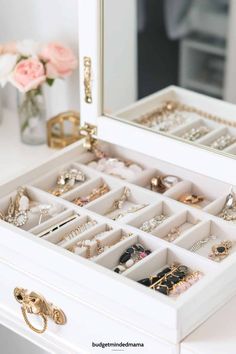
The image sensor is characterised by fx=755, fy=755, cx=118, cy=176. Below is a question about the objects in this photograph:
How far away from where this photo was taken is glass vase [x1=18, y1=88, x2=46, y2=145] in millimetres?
1605

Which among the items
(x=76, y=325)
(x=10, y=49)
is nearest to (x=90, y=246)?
(x=76, y=325)

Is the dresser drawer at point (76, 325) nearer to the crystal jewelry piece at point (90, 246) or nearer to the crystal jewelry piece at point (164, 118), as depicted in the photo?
the crystal jewelry piece at point (90, 246)

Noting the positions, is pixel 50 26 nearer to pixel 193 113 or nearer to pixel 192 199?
pixel 193 113

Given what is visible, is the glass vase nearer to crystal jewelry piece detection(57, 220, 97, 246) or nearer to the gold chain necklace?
the gold chain necklace

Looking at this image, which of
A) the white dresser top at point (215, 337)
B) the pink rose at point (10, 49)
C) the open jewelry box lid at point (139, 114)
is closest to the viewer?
the white dresser top at point (215, 337)

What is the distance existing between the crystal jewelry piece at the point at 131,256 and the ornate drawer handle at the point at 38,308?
0.38 ft

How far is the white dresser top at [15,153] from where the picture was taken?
5.08 ft

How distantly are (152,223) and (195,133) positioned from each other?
0.65 ft

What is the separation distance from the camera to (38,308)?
117cm

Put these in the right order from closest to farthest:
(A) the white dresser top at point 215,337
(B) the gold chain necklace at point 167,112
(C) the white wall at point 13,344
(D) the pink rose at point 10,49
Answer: (A) the white dresser top at point 215,337 → (B) the gold chain necklace at point 167,112 → (C) the white wall at point 13,344 → (D) the pink rose at point 10,49

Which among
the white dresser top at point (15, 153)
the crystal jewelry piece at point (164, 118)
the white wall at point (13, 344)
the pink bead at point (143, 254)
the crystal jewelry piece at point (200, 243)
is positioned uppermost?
the crystal jewelry piece at point (164, 118)

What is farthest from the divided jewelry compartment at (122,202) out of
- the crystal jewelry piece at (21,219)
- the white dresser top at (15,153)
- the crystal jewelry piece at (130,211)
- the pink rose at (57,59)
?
the pink rose at (57,59)

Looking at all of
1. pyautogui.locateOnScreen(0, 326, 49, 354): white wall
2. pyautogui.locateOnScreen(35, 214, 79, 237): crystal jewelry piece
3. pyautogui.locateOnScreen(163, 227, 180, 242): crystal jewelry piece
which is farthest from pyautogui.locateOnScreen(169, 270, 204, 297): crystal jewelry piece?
pyautogui.locateOnScreen(0, 326, 49, 354): white wall

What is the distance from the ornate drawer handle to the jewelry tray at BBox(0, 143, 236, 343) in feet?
0.15
